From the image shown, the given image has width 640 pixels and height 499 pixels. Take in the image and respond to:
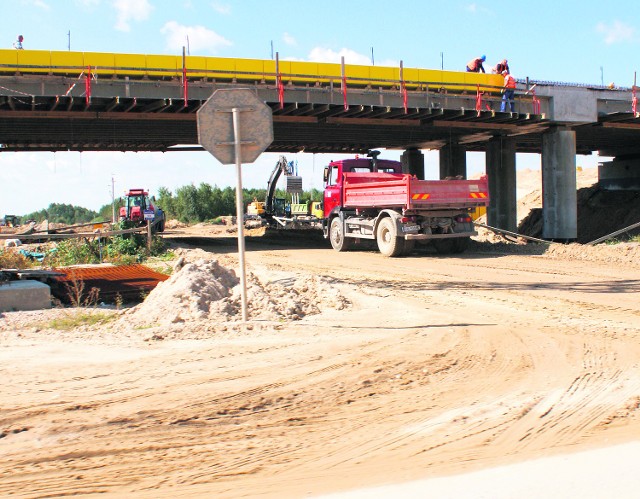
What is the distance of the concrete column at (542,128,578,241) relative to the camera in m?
26.4

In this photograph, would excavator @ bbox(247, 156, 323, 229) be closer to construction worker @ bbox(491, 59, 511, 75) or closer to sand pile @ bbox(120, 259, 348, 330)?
construction worker @ bbox(491, 59, 511, 75)

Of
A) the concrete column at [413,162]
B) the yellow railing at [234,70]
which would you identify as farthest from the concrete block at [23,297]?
the concrete column at [413,162]

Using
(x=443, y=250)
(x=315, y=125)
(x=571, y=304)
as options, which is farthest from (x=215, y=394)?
(x=315, y=125)

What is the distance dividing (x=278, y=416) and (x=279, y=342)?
226 cm

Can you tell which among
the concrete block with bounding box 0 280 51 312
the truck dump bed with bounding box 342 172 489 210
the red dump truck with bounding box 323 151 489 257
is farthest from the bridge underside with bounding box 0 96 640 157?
the concrete block with bounding box 0 280 51 312

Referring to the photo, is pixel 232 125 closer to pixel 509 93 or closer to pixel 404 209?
pixel 404 209

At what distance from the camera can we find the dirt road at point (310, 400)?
379cm

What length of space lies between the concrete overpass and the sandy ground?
12.9 metres

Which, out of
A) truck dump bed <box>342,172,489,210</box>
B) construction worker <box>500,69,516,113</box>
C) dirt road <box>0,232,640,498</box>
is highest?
construction worker <box>500,69,516,113</box>

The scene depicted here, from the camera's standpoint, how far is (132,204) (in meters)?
34.5

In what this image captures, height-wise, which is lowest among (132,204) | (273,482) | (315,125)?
(273,482)

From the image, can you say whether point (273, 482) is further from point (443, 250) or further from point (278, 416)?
point (443, 250)

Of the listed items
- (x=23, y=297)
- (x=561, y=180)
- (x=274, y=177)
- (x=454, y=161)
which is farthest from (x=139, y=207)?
(x=23, y=297)

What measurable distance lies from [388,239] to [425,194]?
179 cm
